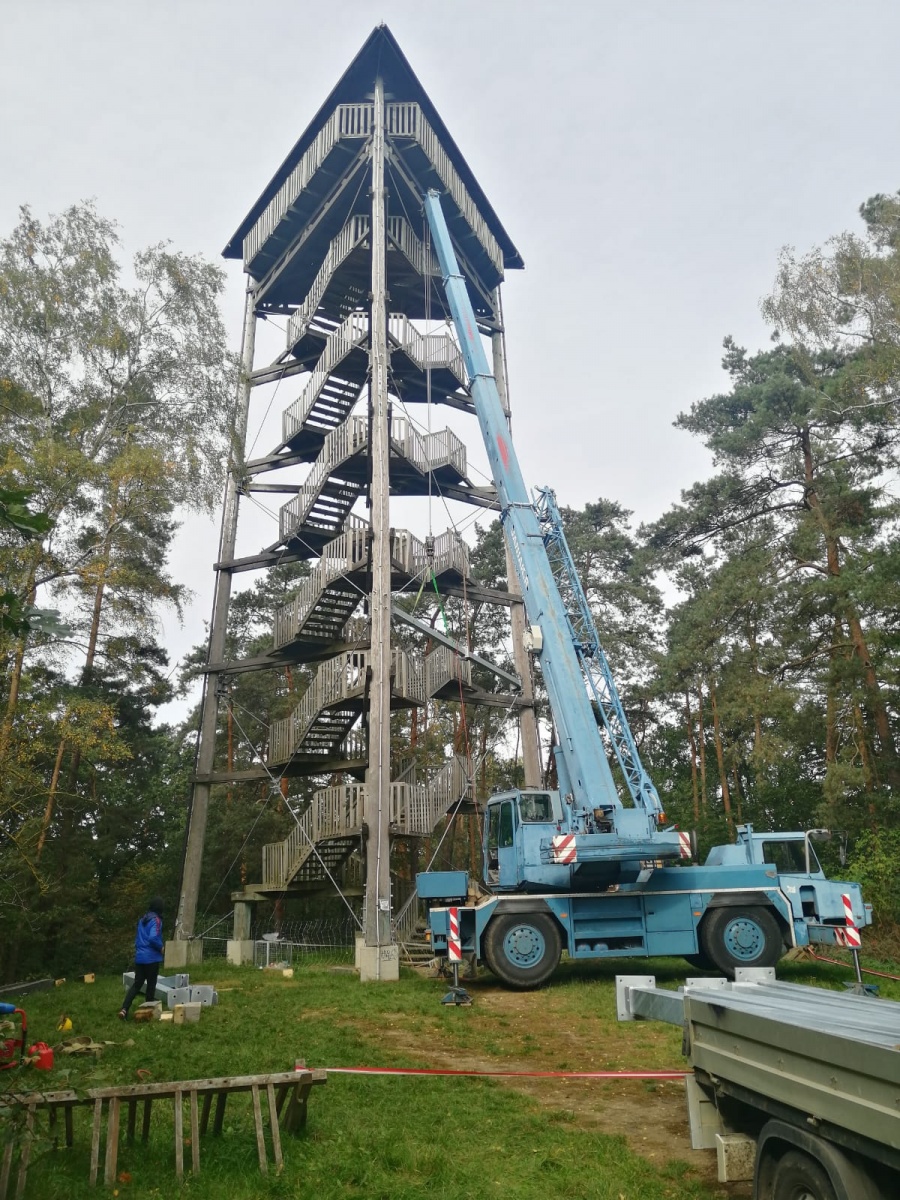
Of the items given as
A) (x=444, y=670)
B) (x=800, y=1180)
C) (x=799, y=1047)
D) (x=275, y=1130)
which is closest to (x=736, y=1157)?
(x=800, y=1180)

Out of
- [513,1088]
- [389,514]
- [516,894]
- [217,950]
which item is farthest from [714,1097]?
[217,950]

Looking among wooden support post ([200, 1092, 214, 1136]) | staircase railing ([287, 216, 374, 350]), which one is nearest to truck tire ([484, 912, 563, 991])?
wooden support post ([200, 1092, 214, 1136])

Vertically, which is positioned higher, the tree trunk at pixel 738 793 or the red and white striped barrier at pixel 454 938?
the tree trunk at pixel 738 793

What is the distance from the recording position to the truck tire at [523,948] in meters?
13.5

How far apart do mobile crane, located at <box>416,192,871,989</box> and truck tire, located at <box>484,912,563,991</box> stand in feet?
0.05

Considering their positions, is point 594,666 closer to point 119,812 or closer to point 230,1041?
point 230,1041

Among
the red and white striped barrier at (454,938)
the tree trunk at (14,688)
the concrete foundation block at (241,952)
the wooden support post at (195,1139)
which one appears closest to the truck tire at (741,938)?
the red and white striped barrier at (454,938)

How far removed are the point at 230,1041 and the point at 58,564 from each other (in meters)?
8.40

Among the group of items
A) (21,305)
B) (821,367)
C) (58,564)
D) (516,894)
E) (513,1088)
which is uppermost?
(821,367)

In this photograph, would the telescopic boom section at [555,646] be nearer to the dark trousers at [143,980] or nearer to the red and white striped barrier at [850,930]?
the red and white striped barrier at [850,930]

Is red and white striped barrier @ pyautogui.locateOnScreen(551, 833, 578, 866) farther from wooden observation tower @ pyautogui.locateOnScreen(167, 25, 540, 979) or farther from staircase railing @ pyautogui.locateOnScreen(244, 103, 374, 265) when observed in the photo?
staircase railing @ pyautogui.locateOnScreen(244, 103, 374, 265)

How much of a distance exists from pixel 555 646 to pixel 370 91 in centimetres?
1817

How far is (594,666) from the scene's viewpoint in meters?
14.9

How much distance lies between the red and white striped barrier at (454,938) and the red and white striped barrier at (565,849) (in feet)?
5.74
